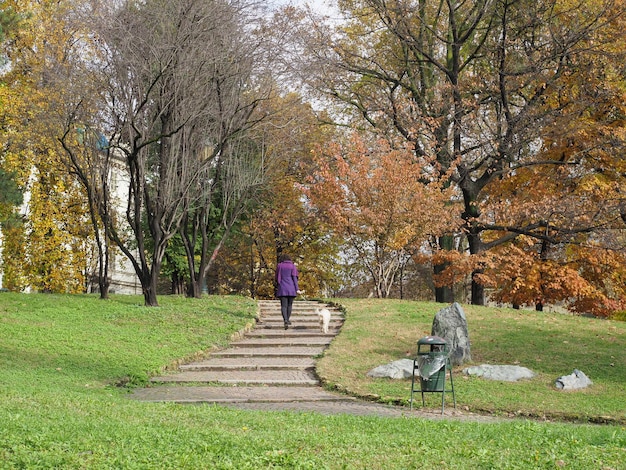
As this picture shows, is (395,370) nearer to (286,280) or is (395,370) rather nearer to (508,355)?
(508,355)

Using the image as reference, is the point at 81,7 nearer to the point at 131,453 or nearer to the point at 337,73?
the point at 337,73

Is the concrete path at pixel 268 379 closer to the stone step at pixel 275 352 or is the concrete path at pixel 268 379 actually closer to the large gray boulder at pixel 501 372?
the stone step at pixel 275 352

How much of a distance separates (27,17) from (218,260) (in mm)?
17401

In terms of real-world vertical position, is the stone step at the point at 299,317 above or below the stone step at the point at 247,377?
above

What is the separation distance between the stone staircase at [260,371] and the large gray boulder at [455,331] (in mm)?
2731

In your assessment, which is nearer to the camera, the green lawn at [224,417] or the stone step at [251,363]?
the green lawn at [224,417]

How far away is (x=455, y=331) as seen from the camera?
1452cm

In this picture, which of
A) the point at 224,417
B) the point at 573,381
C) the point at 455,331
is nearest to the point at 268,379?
the point at 455,331

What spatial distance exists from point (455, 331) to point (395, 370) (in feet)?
5.72

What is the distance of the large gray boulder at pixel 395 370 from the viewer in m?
13.4

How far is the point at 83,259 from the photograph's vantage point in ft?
99.6

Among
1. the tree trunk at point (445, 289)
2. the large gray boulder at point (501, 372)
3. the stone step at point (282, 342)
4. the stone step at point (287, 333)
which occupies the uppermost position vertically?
the tree trunk at point (445, 289)

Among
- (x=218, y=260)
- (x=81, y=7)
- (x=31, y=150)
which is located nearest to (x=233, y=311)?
(x=81, y=7)

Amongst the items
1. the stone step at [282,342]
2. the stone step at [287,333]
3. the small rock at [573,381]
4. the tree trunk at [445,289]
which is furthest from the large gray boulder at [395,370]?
the tree trunk at [445,289]
